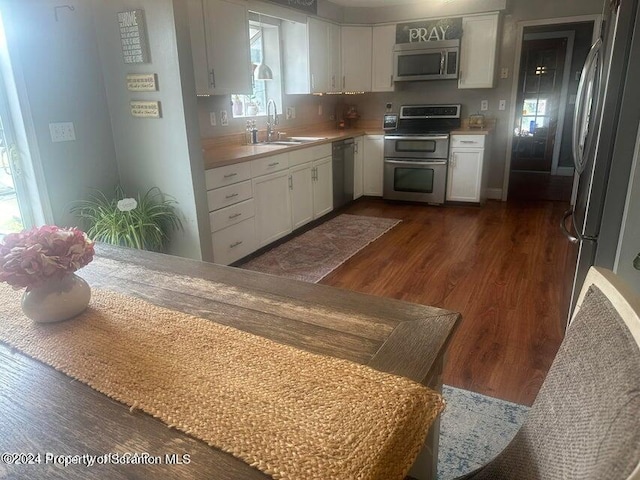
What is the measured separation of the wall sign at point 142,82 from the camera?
2701 millimetres

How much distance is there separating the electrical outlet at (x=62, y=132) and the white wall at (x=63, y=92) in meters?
0.02

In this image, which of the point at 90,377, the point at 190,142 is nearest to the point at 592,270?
the point at 90,377

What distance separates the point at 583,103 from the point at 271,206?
2.37 meters

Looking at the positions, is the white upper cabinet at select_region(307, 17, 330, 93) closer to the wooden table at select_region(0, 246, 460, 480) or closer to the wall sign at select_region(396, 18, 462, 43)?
the wall sign at select_region(396, 18, 462, 43)

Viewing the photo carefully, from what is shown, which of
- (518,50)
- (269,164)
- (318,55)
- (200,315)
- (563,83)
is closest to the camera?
(200,315)

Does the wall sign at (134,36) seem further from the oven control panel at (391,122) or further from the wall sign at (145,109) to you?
the oven control panel at (391,122)

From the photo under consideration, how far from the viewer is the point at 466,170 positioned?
16.7 feet

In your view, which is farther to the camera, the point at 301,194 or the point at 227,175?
the point at 301,194

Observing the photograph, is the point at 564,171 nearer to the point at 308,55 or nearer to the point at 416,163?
the point at 416,163

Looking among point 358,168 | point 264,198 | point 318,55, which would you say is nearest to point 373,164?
point 358,168

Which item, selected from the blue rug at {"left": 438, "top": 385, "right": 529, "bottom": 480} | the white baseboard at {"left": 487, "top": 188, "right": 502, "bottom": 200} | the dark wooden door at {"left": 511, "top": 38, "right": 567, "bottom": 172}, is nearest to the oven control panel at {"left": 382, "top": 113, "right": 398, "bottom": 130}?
the white baseboard at {"left": 487, "top": 188, "right": 502, "bottom": 200}

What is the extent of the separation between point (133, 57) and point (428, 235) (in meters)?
2.88

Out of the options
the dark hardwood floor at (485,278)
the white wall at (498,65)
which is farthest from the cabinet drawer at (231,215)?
Answer: the white wall at (498,65)

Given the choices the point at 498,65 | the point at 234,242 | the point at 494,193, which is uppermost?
the point at 498,65
